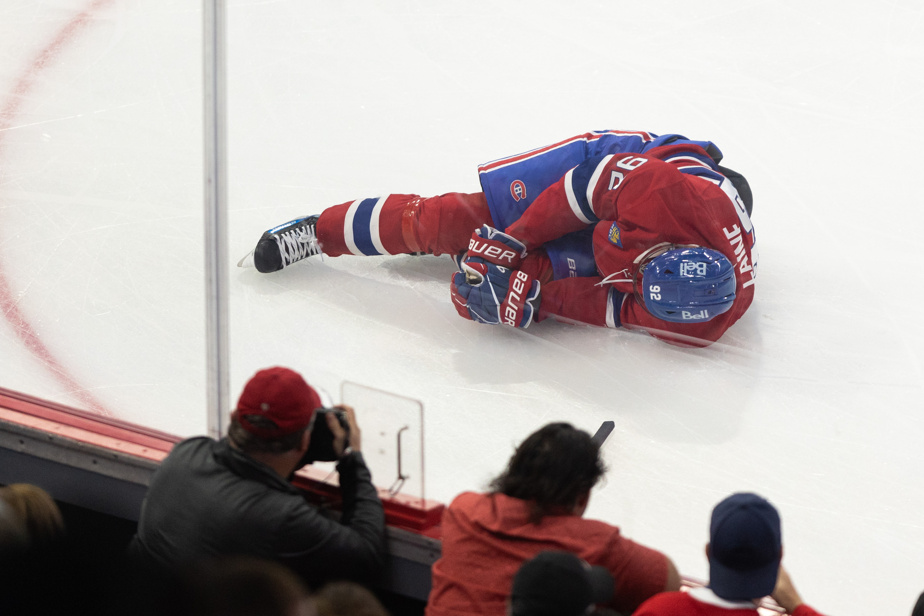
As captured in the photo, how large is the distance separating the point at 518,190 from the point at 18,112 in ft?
7.26

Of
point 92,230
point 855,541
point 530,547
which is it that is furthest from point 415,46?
point 530,547

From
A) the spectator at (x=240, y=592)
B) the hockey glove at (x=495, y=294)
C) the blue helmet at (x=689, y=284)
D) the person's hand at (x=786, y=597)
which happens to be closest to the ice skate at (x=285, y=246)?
the hockey glove at (x=495, y=294)

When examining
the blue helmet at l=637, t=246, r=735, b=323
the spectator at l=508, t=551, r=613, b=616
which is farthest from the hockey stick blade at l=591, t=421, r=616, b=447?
the spectator at l=508, t=551, r=613, b=616

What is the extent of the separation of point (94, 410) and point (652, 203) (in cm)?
157

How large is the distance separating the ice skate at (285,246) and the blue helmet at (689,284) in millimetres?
1175

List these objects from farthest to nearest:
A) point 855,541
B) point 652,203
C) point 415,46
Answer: point 415,46 → point 652,203 → point 855,541

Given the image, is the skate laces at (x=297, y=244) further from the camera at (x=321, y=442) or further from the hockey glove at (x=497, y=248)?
the camera at (x=321, y=442)

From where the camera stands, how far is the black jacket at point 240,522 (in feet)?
5.67

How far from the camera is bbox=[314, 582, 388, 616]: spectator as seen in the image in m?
1.16

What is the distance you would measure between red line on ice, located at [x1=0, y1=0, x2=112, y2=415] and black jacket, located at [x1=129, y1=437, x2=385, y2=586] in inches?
29.1

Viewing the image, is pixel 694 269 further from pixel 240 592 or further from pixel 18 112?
pixel 18 112

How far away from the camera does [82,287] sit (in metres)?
3.09

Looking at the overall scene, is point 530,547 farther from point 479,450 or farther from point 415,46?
point 415,46

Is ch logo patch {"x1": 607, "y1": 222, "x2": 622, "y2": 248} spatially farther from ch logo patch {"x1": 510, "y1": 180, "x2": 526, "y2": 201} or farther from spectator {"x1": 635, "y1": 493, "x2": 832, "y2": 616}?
spectator {"x1": 635, "y1": 493, "x2": 832, "y2": 616}
